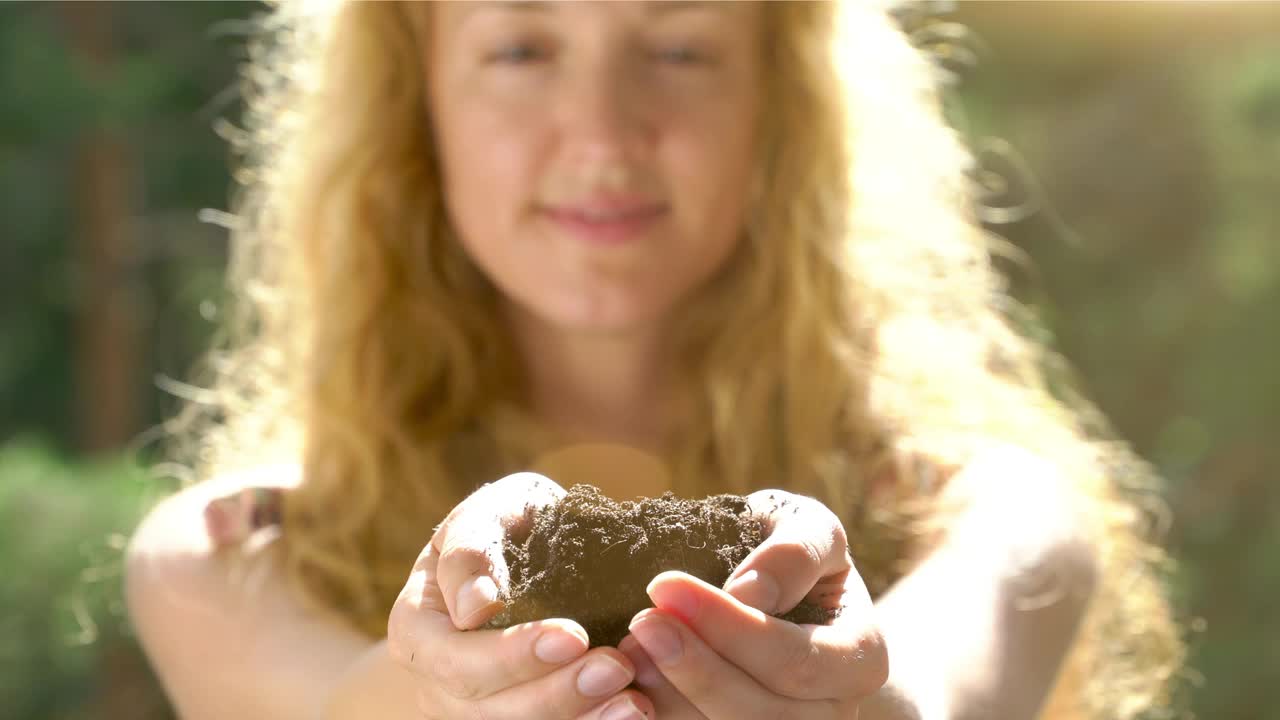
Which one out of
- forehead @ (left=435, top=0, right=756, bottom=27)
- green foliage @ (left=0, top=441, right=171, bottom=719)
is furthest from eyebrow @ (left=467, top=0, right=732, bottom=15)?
green foliage @ (left=0, top=441, right=171, bottom=719)

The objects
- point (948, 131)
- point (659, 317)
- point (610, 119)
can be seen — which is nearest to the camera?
point (610, 119)

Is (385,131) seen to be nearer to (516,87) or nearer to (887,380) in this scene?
(516,87)

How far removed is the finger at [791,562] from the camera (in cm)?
31

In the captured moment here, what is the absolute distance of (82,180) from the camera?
6.07ft

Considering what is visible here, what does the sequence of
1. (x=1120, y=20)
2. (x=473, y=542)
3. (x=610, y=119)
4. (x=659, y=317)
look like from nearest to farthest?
(x=473, y=542) → (x=610, y=119) → (x=659, y=317) → (x=1120, y=20)

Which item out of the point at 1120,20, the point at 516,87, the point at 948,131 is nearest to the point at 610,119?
the point at 516,87

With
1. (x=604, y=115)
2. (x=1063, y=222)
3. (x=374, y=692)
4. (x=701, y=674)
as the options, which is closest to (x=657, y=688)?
(x=701, y=674)

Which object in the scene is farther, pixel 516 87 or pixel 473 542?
pixel 516 87

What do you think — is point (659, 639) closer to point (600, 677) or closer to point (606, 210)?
point (600, 677)

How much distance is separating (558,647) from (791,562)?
0.06 metres

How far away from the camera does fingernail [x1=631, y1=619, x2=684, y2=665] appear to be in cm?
29

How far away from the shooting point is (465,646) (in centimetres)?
31

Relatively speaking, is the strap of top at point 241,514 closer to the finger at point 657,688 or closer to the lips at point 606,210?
the lips at point 606,210

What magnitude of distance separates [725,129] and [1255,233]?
1.51m
